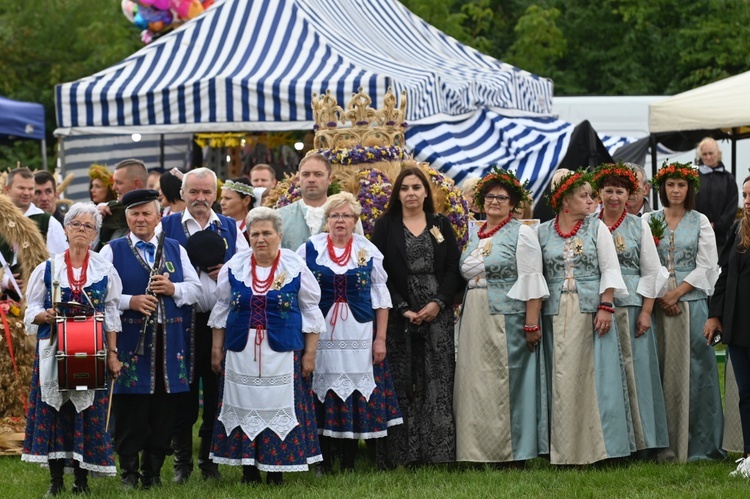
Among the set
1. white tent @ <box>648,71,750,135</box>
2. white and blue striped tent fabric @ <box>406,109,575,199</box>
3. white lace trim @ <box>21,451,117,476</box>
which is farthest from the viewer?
white and blue striped tent fabric @ <box>406,109,575,199</box>

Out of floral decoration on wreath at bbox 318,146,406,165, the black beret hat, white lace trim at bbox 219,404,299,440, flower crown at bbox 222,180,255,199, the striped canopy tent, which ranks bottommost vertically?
white lace trim at bbox 219,404,299,440

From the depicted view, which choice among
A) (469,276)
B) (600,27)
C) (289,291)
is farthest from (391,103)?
(600,27)

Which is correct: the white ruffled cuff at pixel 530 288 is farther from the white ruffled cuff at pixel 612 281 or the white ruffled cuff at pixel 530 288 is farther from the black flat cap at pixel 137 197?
the black flat cap at pixel 137 197

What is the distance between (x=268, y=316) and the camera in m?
7.09

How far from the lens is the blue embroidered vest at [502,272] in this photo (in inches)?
303

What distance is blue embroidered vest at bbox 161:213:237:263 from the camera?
25.2 feet

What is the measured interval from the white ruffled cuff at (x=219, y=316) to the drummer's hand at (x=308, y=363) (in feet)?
1.56

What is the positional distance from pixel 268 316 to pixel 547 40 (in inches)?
754

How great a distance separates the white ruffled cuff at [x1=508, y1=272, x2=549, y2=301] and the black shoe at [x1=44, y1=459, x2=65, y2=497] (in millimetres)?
2707

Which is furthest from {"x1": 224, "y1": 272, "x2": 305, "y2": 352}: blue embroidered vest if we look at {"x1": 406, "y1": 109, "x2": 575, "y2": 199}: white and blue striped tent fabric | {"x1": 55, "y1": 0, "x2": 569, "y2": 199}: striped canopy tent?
{"x1": 406, "y1": 109, "x2": 575, "y2": 199}: white and blue striped tent fabric

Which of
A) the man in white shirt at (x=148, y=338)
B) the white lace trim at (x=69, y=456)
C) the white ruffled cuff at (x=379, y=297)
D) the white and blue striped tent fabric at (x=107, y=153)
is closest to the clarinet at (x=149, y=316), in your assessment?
the man in white shirt at (x=148, y=338)

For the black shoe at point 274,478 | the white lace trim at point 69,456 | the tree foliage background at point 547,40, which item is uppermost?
the tree foliage background at point 547,40

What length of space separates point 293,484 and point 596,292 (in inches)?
81.8

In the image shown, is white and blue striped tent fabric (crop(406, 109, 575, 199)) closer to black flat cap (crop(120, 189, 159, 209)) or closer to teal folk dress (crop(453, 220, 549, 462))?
teal folk dress (crop(453, 220, 549, 462))
